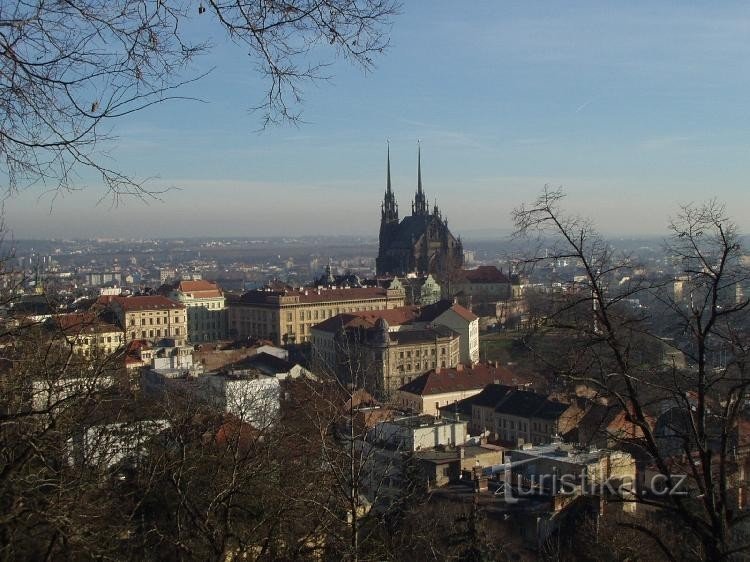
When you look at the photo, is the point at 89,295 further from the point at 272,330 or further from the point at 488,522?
the point at 272,330

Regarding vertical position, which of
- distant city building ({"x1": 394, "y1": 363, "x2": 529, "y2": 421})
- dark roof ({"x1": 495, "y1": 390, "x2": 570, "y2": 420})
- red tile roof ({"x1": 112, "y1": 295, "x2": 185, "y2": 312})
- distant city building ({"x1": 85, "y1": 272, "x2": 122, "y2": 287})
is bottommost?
distant city building ({"x1": 85, "y1": 272, "x2": 122, "y2": 287})

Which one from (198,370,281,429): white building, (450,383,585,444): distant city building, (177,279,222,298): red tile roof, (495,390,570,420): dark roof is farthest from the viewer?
(177,279,222,298): red tile roof

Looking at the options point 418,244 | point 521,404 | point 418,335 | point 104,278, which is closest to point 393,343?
point 418,335

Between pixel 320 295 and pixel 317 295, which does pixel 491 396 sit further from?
pixel 320 295

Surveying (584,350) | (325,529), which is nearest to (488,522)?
(325,529)

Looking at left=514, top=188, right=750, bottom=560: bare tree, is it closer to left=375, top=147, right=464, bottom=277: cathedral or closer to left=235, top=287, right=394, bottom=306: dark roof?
left=235, top=287, right=394, bottom=306: dark roof

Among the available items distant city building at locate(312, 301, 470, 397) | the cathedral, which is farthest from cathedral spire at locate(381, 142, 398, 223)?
distant city building at locate(312, 301, 470, 397)

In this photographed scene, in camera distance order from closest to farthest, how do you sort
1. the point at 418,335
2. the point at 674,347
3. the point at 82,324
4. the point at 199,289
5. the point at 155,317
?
the point at 674,347 < the point at 82,324 < the point at 418,335 < the point at 155,317 < the point at 199,289

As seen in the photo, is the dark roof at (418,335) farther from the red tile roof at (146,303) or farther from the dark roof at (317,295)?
the red tile roof at (146,303)
